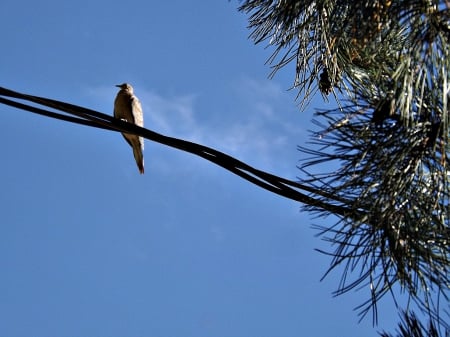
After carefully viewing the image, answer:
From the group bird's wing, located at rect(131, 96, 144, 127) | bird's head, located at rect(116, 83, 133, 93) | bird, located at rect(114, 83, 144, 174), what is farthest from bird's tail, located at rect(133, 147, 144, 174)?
bird's head, located at rect(116, 83, 133, 93)

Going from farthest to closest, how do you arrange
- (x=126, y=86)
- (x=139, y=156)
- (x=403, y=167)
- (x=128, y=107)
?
(x=126, y=86) → (x=128, y=107) → (x=139, y=156) → (x=403, y=167)

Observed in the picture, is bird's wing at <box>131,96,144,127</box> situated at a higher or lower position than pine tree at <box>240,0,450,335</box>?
higher

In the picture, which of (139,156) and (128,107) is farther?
(128,107)

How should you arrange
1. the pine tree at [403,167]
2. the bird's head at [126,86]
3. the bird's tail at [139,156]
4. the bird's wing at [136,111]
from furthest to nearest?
the bird's head at [126,86], the bird's wing at [136,111], the bird's tail at [139,156], the pine tree at [403,167]

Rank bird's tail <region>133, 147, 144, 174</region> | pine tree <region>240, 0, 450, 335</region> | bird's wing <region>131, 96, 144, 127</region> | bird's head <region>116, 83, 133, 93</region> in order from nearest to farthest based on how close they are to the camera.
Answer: pine tree <region>240, 0, 450, 335</region>
bird's tail <region>133, 147, 144, 174</region>
bird's wing <region>131, 96, 144, 127</region>
bird's head <region>116, 83, 133, 93</region>

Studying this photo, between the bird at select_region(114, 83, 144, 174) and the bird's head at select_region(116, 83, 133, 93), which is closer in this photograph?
the bird at select_region(114, 83, 144, 174)

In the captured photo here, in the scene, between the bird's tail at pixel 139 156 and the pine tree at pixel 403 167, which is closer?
the pine tree at pixel 403 167

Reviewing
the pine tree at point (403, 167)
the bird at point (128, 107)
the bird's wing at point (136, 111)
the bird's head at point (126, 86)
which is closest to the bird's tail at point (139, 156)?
the bird at point (128, 107)

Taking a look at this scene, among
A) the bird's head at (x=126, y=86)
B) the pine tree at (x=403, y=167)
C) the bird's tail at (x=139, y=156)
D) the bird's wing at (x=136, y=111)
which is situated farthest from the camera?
the bird's head at (x=126, y=86)

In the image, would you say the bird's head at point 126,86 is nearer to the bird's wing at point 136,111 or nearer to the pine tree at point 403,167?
the bird's wing at point 136,111

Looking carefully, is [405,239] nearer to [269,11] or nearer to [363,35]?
[363,35]

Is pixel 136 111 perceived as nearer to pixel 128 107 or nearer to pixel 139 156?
pixel 128 107

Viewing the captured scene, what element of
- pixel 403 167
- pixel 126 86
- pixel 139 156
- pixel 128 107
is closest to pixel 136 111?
pixel 128 107

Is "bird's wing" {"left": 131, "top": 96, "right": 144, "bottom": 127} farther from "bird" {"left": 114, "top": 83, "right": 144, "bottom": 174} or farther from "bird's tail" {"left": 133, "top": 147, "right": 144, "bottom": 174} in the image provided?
"bird's tail" {"left": 133, "top": 147, "right": 144, "bottom": 174}
